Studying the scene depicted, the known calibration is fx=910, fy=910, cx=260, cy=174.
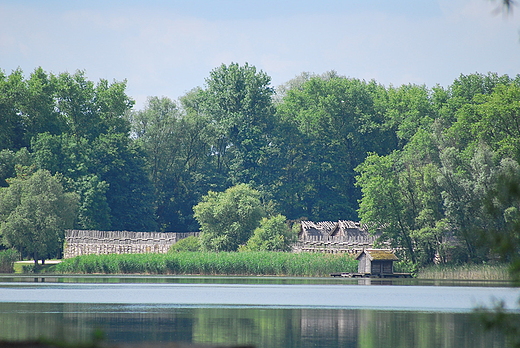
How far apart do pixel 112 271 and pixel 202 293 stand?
28644 mm

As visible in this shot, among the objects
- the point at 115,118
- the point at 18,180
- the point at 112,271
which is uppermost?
the point at 115,118

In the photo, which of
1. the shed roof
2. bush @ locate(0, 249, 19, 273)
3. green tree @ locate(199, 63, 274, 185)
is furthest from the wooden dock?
green tree @ locate(199, 63, 274, 185)

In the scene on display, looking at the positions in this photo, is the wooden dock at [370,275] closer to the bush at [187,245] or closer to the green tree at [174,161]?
the bush at [187,245]

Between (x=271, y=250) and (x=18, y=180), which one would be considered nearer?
(x=271, y=250)

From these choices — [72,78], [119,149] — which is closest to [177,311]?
[119,149]

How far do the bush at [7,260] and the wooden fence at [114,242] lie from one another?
909 centimetres

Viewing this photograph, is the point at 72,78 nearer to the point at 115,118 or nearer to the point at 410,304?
the point at 115,118

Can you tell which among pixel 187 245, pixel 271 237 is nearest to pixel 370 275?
pixel 271 237

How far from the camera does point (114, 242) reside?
88.2 metres

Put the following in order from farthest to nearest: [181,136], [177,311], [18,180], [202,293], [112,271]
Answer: [181,136] → [18,180] → [112,271] → [202,293] → [177,311]

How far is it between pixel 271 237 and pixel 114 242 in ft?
65.9

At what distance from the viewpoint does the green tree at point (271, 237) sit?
2923 inches

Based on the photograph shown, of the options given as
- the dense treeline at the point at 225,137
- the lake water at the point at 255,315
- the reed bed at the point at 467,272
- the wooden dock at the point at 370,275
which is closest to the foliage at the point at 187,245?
the dense treeline at the point at 225,137

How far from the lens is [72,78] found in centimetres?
10356
